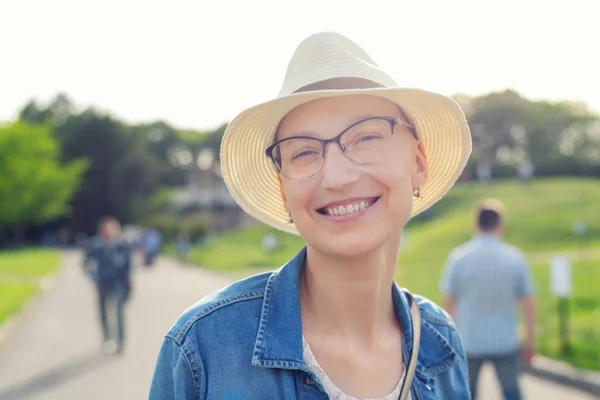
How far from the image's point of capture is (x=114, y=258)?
1064 centimetres

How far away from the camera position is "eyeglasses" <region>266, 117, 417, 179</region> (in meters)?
1.94

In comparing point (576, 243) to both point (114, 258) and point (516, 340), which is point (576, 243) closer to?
point (114, 258)

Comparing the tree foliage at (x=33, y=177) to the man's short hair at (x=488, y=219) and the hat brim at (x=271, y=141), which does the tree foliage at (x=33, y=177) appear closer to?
the man's short hair at (x=488, y=219)

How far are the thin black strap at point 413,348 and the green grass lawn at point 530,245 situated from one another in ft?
23.1

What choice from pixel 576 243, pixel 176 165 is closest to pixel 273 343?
pixel 576 243

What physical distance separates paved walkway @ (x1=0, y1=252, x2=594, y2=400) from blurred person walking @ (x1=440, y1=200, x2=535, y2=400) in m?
1.93

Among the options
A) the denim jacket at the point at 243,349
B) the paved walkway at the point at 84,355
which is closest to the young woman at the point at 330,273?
the denim jacket at the point at 243,349

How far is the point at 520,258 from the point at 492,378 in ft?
10.3

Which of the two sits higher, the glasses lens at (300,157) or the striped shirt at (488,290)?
the glasses lens at (300,157)

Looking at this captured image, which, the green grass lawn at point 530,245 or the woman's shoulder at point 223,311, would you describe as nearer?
the woman's shoulder at point 223,311

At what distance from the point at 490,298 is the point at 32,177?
7435 cm

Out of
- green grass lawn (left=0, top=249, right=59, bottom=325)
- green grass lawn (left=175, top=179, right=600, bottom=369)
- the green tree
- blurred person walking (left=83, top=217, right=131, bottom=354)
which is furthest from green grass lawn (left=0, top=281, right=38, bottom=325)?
the green tree

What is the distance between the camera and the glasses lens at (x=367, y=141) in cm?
194

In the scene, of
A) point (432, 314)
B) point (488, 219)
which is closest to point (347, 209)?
point (432, 314)
